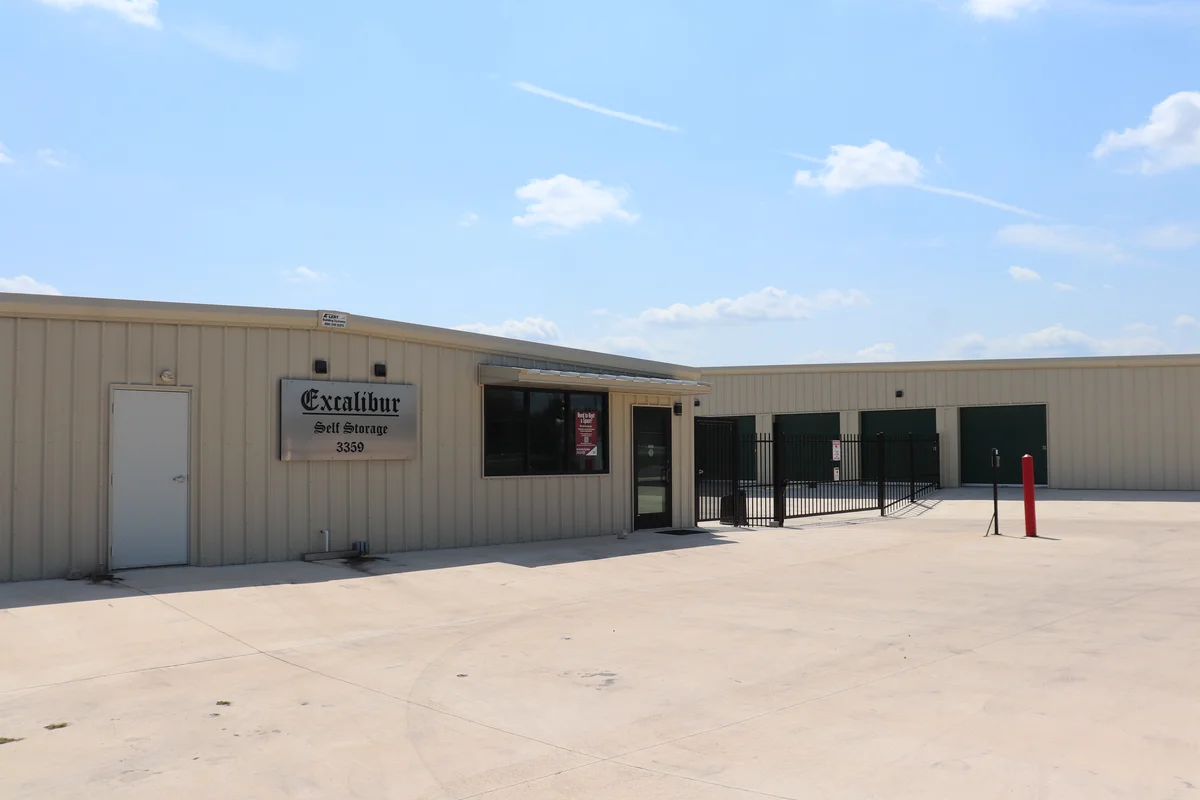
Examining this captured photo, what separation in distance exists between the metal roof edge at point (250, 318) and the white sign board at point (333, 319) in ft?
0.19

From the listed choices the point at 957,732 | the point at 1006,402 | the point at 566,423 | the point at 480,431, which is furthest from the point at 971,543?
the point at 1006,402

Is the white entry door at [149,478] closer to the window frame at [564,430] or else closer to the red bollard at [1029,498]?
the window frame at [564,430]

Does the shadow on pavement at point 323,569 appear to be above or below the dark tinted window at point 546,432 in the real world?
below

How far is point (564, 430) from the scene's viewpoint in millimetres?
14656

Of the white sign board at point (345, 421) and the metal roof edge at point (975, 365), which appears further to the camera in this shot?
the metal roof edge at point (975, 365)

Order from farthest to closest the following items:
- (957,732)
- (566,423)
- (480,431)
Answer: (566,423) → (480,431) → (957,732)

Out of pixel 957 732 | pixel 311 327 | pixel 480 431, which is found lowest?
pixel 957 732

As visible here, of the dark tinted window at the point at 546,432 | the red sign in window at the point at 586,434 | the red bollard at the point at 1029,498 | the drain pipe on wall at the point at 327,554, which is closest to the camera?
the drain pipe on wall at the point at 327,554

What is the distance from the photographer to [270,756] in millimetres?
5000

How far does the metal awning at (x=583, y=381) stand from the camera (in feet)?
43.8

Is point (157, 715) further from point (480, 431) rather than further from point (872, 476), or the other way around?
point (872, 476)

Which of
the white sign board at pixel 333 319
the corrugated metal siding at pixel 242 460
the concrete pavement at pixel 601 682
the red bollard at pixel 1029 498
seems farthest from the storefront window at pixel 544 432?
the red bollard at pixel 1029 498

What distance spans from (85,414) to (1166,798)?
392 inches

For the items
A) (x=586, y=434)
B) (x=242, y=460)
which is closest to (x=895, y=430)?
(x=586, y=434)
